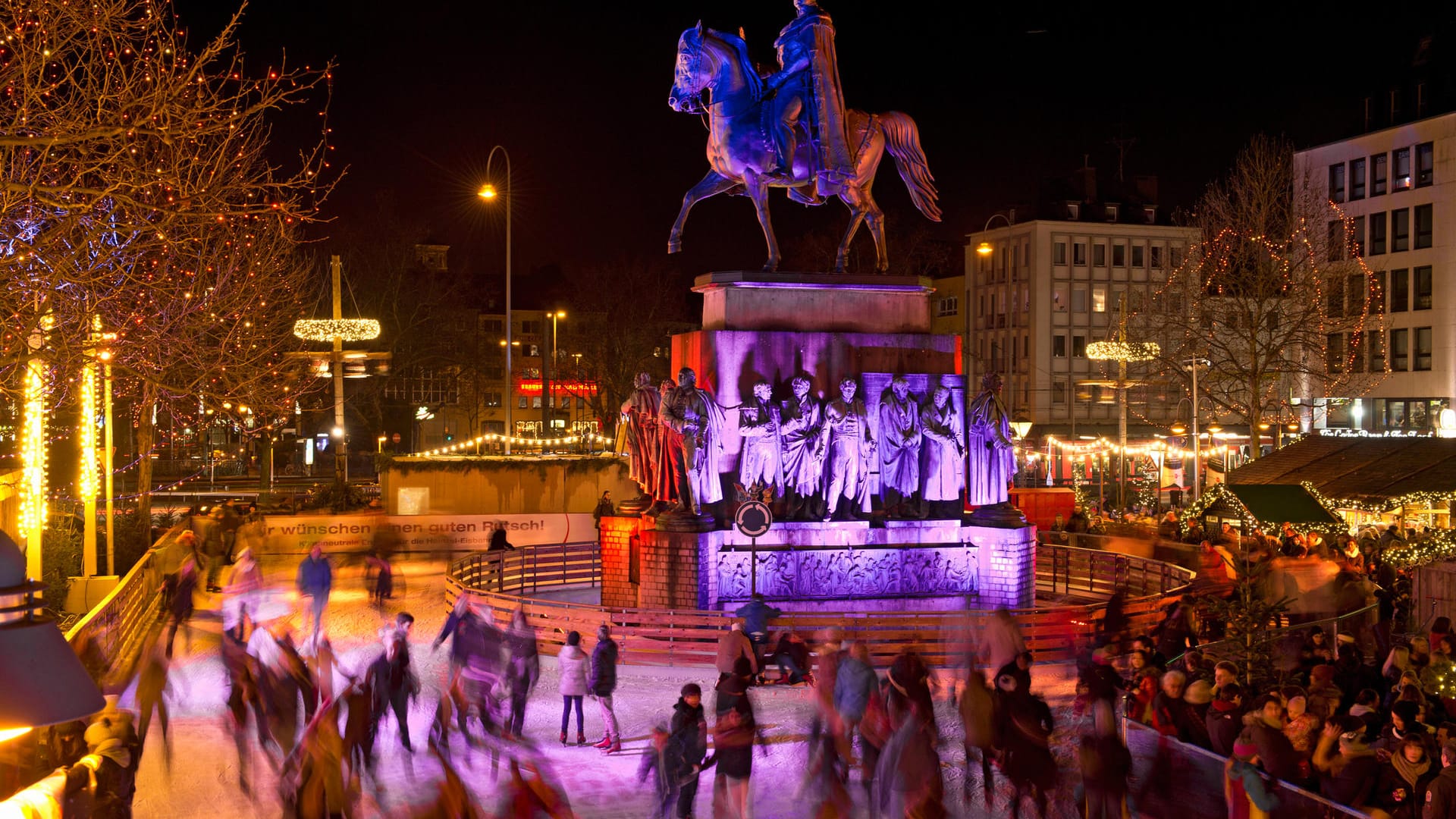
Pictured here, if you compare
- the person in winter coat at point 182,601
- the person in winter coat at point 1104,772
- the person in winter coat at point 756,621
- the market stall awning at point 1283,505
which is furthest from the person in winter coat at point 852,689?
the market stall awning at point 1283,505

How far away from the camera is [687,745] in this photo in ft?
35.9

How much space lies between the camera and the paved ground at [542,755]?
12148 mm

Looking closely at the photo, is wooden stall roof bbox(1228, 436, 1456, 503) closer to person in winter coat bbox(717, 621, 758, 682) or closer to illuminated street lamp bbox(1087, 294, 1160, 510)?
illuminated street lamp bbox(1087, 294, 1160, 510)

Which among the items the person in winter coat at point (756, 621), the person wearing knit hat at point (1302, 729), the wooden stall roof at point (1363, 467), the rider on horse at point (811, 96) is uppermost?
the rider on horse at point (811, 96)

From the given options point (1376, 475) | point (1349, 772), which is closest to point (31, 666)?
point (1349, 772)

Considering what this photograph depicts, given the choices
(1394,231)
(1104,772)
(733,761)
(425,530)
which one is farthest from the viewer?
(1394,231)

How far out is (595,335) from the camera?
68188mm

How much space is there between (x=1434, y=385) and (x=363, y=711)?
5452cm

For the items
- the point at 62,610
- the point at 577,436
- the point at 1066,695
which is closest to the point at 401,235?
the point at 577,436

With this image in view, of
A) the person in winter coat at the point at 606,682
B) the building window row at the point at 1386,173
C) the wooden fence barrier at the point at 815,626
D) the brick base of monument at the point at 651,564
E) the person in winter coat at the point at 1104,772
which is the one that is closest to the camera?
the person in winter coat at the point at 1104,772

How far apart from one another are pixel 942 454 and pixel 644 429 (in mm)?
4636

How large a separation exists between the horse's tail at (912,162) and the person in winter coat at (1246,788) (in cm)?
1437

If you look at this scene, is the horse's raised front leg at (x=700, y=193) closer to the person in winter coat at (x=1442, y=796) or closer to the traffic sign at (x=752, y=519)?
the traffic sign at (x=752, y=519)

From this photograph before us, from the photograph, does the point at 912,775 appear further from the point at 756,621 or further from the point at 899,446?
the point at 899,446
